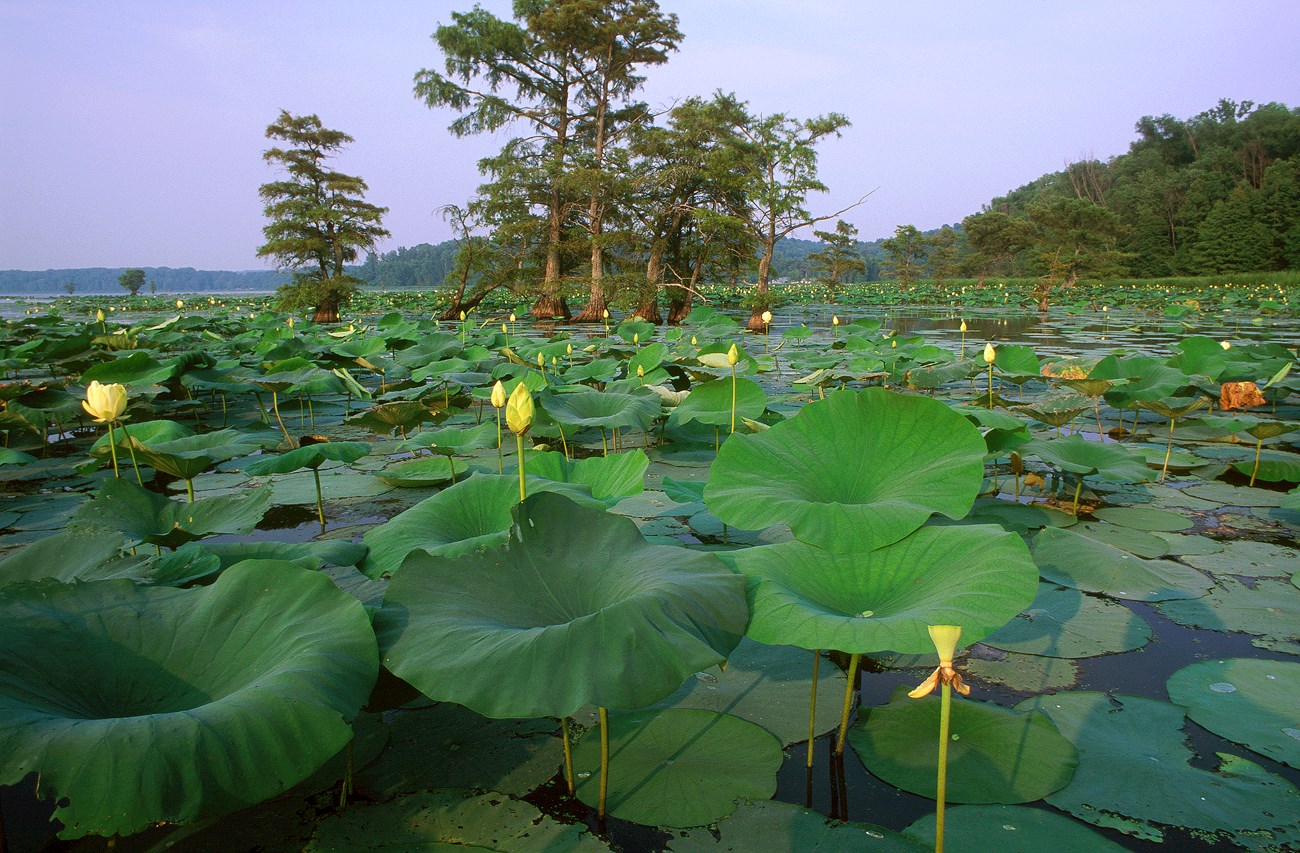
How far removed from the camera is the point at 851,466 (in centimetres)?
148

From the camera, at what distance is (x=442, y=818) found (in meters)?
1.03

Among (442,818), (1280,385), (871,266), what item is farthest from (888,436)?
(871,266)

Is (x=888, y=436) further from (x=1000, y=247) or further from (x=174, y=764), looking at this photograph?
(x=1000, y=247)

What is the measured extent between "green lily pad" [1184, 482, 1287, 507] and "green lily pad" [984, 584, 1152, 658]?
4.21ft

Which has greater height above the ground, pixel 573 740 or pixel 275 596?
pixel 275 596

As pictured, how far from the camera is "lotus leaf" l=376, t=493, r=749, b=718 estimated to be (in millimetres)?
820

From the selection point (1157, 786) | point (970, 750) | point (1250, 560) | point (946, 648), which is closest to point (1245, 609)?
point (1250, 560)

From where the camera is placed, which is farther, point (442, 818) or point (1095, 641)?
point (1095, 641)

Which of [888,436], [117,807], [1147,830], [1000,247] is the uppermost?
[1000,247]

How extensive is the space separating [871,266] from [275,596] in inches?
2912

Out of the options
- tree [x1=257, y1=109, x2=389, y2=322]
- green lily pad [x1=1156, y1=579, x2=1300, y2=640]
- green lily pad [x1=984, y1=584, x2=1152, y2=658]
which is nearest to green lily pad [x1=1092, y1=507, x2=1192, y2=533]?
green lily pad [x1=1156, y1=579, x2=1300, y2=640]

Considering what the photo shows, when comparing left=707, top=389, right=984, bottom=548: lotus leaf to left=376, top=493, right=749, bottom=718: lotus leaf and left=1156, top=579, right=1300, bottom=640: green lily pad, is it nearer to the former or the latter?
left=376, top=493, right=749, bottom=718: lotus leaf

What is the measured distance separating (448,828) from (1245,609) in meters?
1.99

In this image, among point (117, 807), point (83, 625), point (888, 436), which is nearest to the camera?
point (117, 807)
